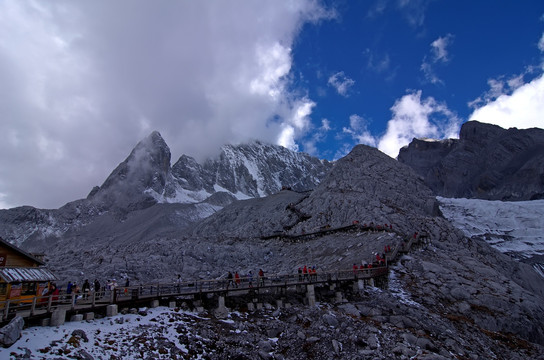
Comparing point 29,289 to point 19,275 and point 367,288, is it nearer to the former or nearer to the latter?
point 19,275

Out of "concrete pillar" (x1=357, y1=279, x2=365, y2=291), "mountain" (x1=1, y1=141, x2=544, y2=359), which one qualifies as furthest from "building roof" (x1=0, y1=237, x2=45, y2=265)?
"concrete pillar" (x1=357, y1=279, x2=365, y2=291)

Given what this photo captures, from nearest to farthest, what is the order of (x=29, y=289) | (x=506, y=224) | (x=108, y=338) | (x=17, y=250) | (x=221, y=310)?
(x=108, y=338) → (x=29, y=289) → (x=221, y=310) → (x=17, y=250) → (x=506, y=224)

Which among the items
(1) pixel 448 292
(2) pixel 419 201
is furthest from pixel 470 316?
(2) pixel 419 201

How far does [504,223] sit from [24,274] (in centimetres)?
15934

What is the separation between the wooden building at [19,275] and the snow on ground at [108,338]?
641 cm

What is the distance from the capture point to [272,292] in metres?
30.1

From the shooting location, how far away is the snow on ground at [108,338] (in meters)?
16.0

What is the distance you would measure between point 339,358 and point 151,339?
10.1m

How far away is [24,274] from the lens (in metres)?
24.8

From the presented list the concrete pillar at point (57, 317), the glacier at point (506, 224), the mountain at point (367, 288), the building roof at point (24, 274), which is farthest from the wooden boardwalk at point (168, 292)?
the glacier at point (506, 224)

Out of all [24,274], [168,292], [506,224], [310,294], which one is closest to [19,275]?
[24,274]

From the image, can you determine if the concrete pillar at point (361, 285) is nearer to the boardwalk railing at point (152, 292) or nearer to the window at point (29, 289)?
the boardwalk railing at point (152, 292)

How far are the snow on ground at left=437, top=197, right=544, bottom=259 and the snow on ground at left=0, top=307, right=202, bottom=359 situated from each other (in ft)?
387

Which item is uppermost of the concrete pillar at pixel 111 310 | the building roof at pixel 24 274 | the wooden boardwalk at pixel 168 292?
the building roof at pixel 24 274
